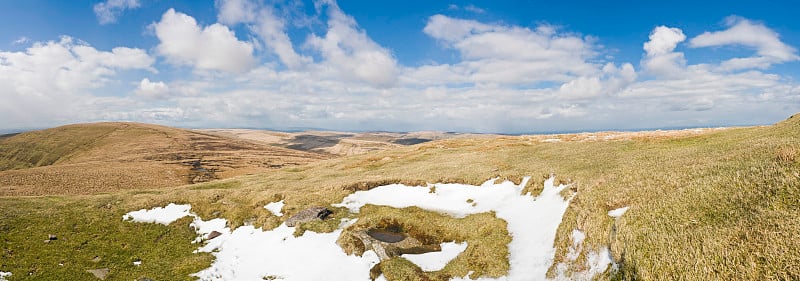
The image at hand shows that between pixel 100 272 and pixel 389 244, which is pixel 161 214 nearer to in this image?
pixel 100 272

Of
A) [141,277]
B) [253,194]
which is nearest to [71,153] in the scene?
[253,194]

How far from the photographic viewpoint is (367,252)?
24.3 m

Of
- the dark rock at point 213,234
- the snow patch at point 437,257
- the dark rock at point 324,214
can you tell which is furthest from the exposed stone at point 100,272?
the snow patch at point 437,257

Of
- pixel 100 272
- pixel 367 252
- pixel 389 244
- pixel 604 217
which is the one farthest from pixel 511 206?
pixel 100 272

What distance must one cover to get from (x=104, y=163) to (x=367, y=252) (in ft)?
418

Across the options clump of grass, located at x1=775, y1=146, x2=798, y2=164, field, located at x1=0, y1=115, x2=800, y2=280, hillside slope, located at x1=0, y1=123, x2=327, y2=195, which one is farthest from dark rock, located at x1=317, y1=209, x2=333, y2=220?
hillside slope, located at x1=0, y1=123, x2=327, y2=195

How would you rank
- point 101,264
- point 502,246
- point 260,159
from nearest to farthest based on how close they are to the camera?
1. point 502,246
2. point 101,264
3. point 260,159

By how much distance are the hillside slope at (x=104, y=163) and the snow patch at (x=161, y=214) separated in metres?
43.5

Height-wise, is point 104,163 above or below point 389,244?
below

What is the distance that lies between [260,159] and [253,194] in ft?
464

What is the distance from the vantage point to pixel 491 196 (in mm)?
33562

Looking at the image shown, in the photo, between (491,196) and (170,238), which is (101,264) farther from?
(491,196)

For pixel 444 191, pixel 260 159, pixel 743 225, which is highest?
pixel 743 225

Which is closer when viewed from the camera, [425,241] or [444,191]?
[425,241]
